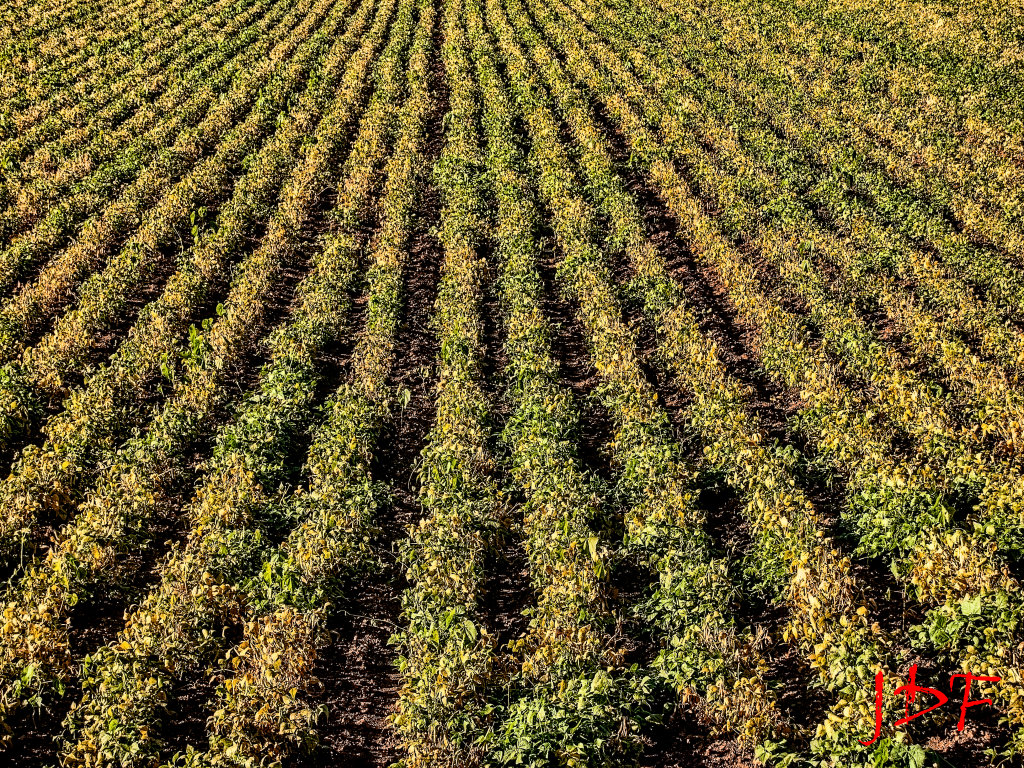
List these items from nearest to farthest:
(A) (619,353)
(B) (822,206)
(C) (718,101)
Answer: (A) (619,353)
(B) (822,206)
(C) (718,101)

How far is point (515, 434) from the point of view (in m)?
11.8

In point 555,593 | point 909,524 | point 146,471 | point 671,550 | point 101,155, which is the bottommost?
point 146,471

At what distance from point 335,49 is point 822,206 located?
2183 cm

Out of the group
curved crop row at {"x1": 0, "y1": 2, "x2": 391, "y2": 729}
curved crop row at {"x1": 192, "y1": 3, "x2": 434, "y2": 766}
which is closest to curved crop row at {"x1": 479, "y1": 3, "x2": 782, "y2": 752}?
curved crop row at {"x1": 192, "y1": 3, "x2": 434, "y2": 766}

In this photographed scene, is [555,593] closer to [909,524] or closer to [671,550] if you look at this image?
[671,550]

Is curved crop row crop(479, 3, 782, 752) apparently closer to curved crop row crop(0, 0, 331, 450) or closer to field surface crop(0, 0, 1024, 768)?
field surface crop(0, 0, 1024, 768)

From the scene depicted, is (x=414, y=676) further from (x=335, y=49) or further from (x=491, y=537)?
(x=335, y=49)

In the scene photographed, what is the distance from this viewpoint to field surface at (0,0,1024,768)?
26.2ft

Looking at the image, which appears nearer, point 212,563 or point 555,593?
point 555,593

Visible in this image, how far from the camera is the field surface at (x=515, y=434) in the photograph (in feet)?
26.2

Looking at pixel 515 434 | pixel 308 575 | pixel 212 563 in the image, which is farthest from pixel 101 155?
pixel 308 575

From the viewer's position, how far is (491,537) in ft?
33.0

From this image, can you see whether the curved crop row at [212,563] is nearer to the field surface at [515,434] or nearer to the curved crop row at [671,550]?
the field surface at [515,434]

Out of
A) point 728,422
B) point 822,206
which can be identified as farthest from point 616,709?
point 822,206
